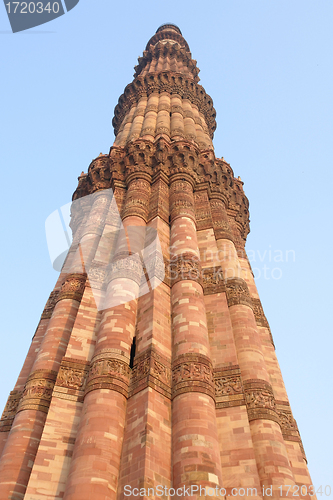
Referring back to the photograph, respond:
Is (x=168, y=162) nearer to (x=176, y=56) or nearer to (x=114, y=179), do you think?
(x=114, y=179)

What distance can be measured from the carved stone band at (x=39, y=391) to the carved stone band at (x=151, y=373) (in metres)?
2.32

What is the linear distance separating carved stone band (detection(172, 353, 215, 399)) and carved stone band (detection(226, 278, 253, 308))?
3.35 metres

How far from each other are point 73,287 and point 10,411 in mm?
4103

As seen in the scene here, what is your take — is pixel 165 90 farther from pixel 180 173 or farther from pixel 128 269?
pixel 128 269

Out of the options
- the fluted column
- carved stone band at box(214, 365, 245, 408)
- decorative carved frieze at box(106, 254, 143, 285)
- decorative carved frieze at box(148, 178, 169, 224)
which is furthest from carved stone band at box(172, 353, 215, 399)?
decorative carved frieze at box(148, 178, 169, 224)

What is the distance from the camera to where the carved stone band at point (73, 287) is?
535 inches

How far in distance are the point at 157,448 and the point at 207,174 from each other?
13.3 meters

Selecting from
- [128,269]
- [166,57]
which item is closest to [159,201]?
[128,269]

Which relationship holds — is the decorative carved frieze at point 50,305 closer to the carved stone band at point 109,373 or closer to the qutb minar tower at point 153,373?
the qutb minar tower at point 153,373

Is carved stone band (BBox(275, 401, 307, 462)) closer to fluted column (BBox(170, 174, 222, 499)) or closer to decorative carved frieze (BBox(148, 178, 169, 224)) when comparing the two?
fluted column (BBox(170, 174, 222, 499))

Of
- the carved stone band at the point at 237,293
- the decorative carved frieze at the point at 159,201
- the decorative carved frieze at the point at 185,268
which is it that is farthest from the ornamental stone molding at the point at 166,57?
the carved stone band at the point at 237,293

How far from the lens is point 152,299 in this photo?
460 inches

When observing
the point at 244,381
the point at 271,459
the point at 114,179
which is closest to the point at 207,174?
the point at 114,179

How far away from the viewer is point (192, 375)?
979 centimetres
